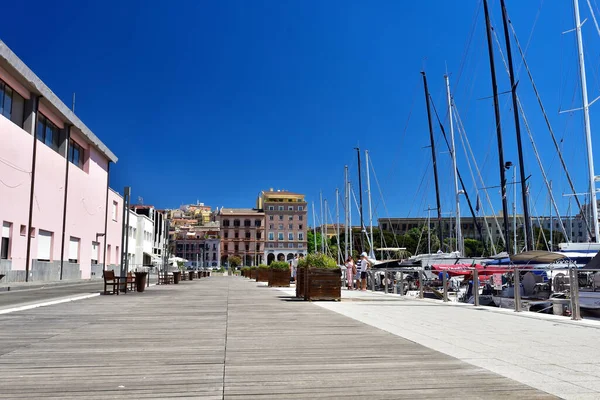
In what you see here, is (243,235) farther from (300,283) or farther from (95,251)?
(300,283)

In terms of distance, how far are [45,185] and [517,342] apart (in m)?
34.9

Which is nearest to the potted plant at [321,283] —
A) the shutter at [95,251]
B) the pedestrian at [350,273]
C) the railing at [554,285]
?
the railing at [554,285]

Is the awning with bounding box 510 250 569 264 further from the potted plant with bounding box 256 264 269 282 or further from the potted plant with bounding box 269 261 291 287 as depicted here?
the potted plant with bounding box 256 264 269 282

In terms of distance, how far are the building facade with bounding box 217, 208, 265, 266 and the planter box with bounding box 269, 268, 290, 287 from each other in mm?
117264

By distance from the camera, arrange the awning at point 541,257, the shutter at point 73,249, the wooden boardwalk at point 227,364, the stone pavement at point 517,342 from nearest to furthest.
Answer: the wooden boardwalk at point 227,364 < the stone pavement at point 517,342 < the awning at point 541,257 < the shutter at point 73,249

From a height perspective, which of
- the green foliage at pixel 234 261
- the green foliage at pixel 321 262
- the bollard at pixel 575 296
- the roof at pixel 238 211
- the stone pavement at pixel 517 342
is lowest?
the stone pavement at pixel 517 342

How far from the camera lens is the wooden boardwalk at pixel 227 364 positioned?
13.7 feet

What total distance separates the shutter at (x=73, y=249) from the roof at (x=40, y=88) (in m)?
8.86

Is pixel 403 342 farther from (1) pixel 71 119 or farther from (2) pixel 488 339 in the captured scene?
(1) pixel 71 119

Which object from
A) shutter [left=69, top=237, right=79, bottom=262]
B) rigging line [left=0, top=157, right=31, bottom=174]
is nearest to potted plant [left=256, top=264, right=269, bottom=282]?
shutter [left=69, top=237, right=79, bottom=262]

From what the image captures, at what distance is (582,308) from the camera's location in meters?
13.9

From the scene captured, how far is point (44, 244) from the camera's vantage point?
3634 centimetres

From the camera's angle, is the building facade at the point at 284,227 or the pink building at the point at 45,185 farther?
the building facade at the point at 284,227

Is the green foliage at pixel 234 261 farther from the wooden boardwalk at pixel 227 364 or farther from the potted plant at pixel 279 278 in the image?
the wooden boardwalk at pixel 227 364
